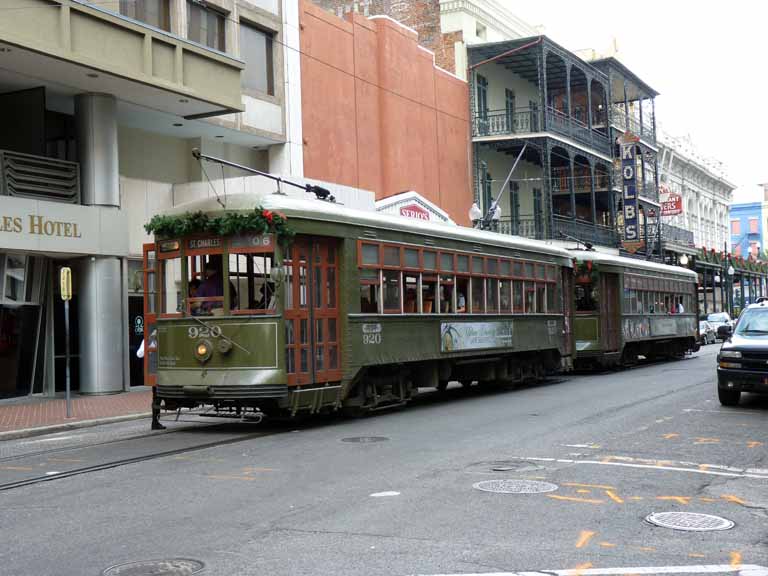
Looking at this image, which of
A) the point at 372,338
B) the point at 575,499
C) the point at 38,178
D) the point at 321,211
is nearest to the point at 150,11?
the point at 38,178

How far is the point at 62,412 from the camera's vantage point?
55.3 ft

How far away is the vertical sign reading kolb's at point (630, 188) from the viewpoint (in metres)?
44.2

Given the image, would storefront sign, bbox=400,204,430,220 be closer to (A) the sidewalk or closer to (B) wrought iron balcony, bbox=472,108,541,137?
(B) wrought iron balcony, bbox=472,108,541,137

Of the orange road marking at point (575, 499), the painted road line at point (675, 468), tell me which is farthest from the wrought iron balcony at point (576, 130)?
the orange road marking at point (575, 499)

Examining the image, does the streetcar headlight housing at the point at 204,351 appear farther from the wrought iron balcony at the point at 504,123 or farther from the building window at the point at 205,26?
the wrought iron balcony at the point at 504,123

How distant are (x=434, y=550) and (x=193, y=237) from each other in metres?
7.95

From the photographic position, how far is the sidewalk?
1466cm

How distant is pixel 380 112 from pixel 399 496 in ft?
78.9

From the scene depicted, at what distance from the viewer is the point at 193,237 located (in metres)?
13.0

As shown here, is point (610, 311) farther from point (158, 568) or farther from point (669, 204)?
point (669, 204)

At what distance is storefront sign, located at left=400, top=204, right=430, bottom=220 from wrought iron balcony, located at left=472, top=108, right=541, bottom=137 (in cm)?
782

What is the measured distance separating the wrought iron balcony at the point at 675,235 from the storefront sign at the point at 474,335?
114 ft

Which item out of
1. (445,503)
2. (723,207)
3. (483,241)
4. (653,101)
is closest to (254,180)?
(483,241)

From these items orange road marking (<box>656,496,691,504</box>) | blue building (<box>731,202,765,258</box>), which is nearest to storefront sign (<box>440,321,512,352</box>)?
orange road marking (<box>656,496,691,504</box>)
